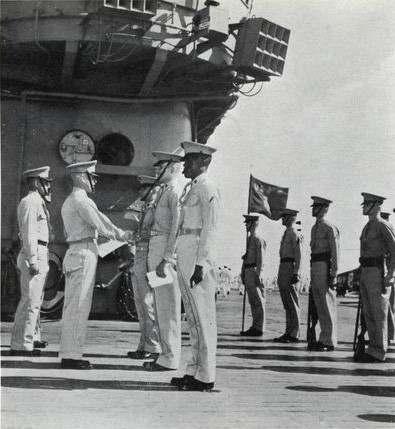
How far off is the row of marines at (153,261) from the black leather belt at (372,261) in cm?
239

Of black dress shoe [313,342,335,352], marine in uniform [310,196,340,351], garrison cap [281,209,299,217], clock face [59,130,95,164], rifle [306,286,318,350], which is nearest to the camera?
black dress shoe [313,342,335,352]

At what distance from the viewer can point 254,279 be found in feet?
34.6

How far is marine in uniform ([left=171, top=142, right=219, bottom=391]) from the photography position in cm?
498

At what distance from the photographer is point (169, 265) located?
19.7ft

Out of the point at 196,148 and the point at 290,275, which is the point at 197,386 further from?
the point at 290,275

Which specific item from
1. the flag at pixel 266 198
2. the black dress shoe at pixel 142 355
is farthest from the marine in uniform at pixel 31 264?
the flag at pixel 266 198

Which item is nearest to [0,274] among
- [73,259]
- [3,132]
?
[3,132]

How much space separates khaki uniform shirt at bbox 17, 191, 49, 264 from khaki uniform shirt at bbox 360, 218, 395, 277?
3.51m

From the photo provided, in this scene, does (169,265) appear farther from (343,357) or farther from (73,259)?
(343,357)

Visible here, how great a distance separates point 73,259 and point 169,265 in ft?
2.88

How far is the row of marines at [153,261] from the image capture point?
16.6 ft

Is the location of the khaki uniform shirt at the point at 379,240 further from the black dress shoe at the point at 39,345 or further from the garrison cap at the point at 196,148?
the black dress shoe at the point at 39,345

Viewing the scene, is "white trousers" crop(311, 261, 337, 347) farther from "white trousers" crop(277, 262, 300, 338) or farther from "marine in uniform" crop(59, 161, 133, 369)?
"marine in uniform" crop(59, 161, 133, 369)

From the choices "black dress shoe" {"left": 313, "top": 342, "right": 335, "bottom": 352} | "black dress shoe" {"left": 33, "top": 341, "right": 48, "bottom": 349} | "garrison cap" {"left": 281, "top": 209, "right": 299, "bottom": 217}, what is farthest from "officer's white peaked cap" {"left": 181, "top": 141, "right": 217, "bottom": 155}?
"garrison cap" {"left": 281, "top": 209, "right": 299, "bottom": 217}
